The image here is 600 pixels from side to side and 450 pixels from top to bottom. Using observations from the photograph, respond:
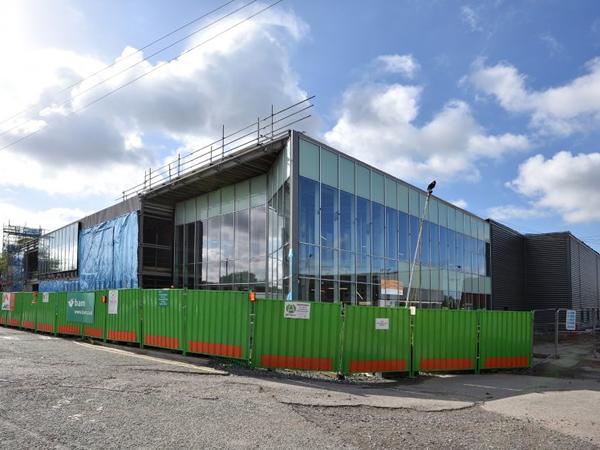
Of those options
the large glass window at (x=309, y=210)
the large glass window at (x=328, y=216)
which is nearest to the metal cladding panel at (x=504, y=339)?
the large glass window at (x=309, y=210)

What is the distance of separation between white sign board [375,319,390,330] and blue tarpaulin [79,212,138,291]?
18812 millimetres

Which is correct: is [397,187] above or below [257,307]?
above

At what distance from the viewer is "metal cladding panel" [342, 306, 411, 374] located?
37.7ft

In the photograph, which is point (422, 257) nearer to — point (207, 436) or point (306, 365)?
point (306, 365)

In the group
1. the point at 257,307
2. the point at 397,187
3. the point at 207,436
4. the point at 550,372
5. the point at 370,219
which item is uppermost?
the point at 397,187

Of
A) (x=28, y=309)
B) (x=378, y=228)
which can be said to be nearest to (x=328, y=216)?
(x=378, y=228)

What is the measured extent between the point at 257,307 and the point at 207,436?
5414mm

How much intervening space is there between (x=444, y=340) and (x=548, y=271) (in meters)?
35.0

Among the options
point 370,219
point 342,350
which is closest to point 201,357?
point 342,350

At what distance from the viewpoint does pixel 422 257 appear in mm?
28641

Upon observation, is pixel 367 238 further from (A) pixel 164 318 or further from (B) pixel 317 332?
(B) pixel 317 332

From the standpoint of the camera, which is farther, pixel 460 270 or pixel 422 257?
pixel 460 270

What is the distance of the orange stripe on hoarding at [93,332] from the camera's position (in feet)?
54.6

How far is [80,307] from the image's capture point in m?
18.0
